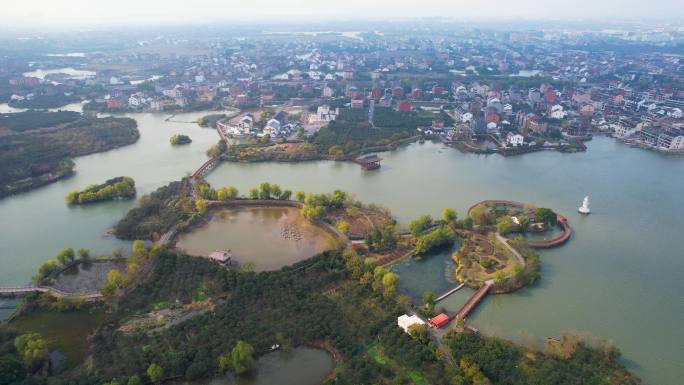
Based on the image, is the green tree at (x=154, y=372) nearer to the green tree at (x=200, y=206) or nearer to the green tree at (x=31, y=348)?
the green tree at (x=31, y=348)

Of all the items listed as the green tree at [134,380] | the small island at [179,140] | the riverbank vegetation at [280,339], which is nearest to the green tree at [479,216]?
the riverbank vegetation at [280,339]

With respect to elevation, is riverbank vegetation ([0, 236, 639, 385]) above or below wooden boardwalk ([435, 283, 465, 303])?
above

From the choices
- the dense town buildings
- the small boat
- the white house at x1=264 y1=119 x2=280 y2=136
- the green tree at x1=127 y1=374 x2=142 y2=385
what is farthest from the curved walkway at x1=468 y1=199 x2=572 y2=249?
the white house at x1=264 y1=119 x2=280 y2=136

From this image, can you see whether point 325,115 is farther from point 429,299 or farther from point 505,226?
point 429,299

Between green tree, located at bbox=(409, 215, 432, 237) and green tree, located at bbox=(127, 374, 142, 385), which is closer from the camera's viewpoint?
green tree, located at bbox=(127, 374, 142, 385)

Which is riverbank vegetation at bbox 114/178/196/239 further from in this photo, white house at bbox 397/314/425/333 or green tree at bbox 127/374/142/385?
white house at bbox 397/314/425/333

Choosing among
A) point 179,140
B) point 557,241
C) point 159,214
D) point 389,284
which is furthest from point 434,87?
point 389,284

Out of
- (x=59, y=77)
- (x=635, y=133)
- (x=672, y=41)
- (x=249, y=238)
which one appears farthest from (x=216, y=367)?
(x=672, y=41)
